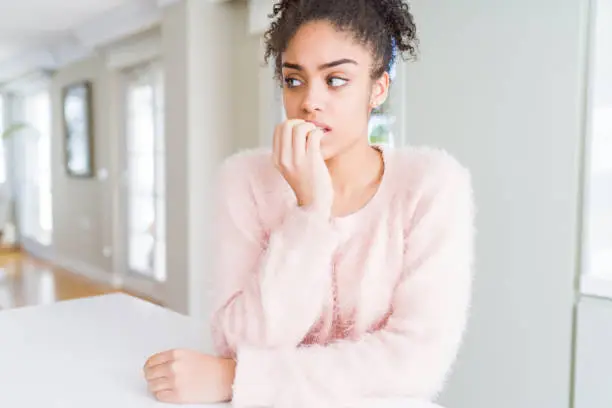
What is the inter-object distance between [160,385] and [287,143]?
350 mm

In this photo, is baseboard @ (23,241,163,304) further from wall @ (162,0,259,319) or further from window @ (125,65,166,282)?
wall @ (162,0,259,319)

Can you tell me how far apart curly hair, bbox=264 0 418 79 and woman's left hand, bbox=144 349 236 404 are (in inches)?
15.9

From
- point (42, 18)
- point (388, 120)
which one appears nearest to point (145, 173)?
point (42, 18)

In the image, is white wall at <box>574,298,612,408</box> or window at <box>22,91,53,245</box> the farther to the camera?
window at <box>22,91,53,245</box>

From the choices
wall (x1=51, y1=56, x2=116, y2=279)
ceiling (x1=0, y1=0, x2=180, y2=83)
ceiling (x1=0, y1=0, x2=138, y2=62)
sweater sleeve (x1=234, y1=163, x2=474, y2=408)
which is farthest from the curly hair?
wall (x1=51, y1=56, x2=116, y2=279)

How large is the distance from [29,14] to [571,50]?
4.27m

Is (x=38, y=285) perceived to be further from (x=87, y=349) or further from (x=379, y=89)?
(x=379, y=89)

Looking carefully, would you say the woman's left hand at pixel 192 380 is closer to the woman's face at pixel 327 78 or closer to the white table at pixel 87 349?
the white table at pixel 87 349

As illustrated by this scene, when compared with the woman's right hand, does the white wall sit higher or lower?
lower

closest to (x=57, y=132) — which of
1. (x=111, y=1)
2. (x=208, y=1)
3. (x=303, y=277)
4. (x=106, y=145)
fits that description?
(x=106, y=145)

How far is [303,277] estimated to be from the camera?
753 millimetres

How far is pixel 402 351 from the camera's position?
73 cm

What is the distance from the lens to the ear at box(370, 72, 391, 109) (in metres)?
0.78

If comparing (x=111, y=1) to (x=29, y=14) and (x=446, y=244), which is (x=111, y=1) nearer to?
(x=29, y=14)
